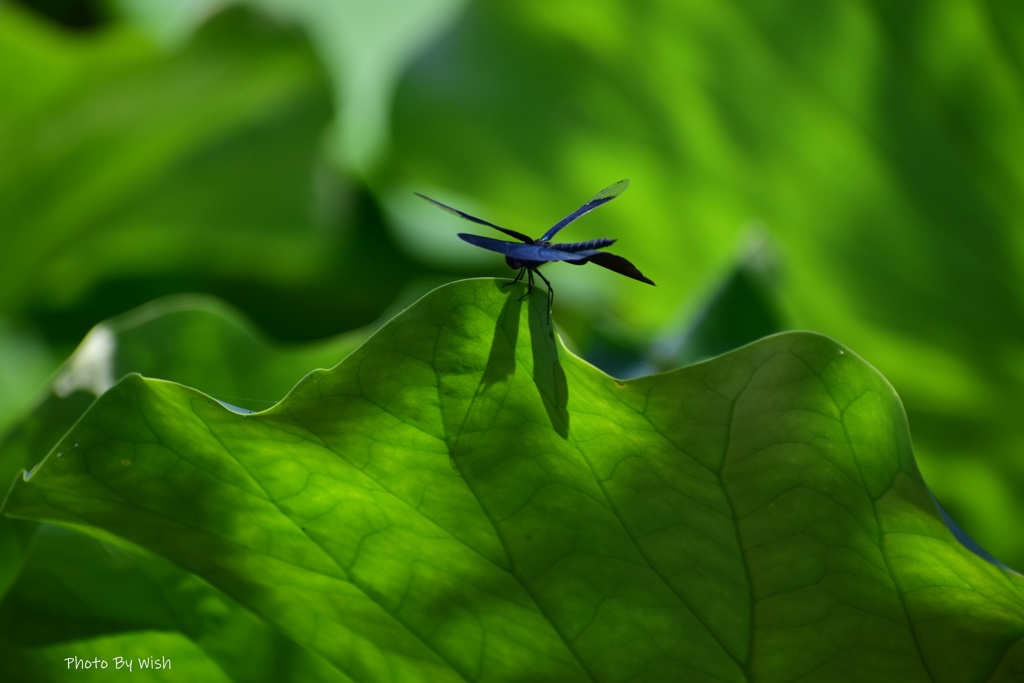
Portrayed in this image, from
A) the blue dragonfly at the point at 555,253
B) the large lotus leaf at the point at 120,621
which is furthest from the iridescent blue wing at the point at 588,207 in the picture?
the large lotus leaf at the point at 120,621

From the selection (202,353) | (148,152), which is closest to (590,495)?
(202,353)

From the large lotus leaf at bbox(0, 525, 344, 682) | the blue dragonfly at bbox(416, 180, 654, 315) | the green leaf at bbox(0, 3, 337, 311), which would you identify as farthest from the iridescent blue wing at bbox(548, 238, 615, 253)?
the green leaf at bbox(0, 3, 337, 311)

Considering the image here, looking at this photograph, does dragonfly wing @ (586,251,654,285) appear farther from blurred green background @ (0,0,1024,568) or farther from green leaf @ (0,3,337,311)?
green leaf @ (0,3,337,311)

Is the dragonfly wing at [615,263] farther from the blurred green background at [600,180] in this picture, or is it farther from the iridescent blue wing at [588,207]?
the blurred green background at [600,180]

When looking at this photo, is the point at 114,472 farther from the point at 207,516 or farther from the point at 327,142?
the point at 327,142

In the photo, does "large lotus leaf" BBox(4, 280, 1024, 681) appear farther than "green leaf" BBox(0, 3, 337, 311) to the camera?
No

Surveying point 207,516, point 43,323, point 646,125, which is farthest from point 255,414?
point 43,323
